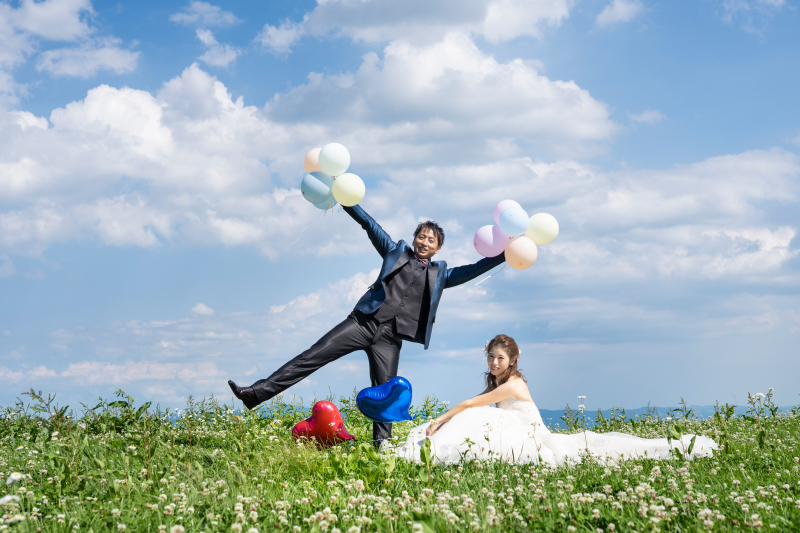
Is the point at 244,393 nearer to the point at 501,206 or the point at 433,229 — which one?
the point at 433,229

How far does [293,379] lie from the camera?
7277 mm

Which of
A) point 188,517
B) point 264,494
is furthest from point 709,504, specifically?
point 188,517

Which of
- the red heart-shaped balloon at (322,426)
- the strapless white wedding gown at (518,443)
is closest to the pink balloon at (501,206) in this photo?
the strapless white wedding gown at (518,443)

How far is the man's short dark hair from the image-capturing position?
26.1 ft

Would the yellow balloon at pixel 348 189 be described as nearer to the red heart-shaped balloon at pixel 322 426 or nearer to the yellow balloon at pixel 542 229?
the yellow balloon at pixel 542 229

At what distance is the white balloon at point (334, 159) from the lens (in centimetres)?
745

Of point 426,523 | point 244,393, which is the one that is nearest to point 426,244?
point 244,393

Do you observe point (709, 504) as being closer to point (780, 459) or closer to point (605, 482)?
point (605, 482)

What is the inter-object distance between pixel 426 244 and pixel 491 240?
88 cm

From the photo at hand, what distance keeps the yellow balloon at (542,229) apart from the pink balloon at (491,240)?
0.32 metres

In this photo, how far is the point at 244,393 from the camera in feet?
23.2

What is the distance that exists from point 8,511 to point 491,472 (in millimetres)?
3410

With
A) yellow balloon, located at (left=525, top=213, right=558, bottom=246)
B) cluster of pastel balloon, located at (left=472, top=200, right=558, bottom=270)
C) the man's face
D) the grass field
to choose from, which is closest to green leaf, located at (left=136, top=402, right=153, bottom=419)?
the grass field

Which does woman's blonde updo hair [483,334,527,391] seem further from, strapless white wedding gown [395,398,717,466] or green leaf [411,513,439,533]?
green leaf [411,513,439,533]
